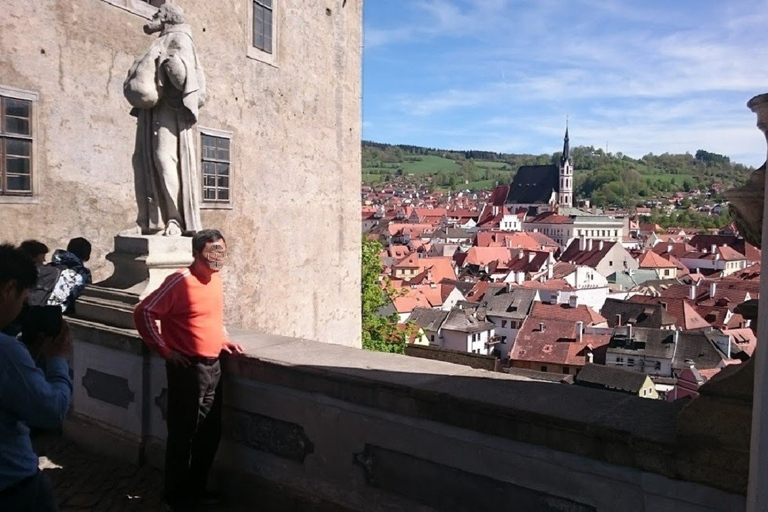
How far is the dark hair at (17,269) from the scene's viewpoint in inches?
87.4

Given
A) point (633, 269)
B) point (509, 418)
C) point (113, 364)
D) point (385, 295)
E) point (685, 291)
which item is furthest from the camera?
point (633, 269)

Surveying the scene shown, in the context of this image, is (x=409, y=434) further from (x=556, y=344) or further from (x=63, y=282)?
(x=556, y=344)

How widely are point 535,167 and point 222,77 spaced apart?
438 feet

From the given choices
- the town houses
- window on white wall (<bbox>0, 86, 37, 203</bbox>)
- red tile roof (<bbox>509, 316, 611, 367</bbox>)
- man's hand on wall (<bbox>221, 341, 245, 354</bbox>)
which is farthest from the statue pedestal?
red tile roof (<bbox>509, 316, 611, 367</bbox>)

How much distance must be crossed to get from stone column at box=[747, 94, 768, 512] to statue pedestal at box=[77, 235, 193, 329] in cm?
354

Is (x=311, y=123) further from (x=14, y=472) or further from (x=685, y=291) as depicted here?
(x=685, y=291)

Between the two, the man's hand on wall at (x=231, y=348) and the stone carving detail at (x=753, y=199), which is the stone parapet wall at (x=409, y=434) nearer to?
the man's hand on wall at (x=231, y=348)

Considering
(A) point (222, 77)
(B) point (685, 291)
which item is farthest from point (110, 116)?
(B) point (685, 291)

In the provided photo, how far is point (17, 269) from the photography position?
2244mm

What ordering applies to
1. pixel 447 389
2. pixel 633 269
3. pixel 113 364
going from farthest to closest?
pixel 633 269
pixel 113 364
pixel 447 389

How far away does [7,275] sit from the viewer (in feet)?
7.29

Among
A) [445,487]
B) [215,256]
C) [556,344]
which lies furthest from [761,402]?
[556,344]

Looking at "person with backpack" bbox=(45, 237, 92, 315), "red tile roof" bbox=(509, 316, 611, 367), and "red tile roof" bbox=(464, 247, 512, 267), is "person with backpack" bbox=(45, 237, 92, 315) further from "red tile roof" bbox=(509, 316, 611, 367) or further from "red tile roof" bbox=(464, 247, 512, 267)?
"red tile roof" bbox=(464, 247, 512, 267)

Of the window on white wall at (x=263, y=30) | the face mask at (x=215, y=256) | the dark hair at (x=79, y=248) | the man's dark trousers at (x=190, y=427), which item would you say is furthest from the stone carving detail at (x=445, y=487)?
the window on white wall at (x=263, y=30)
